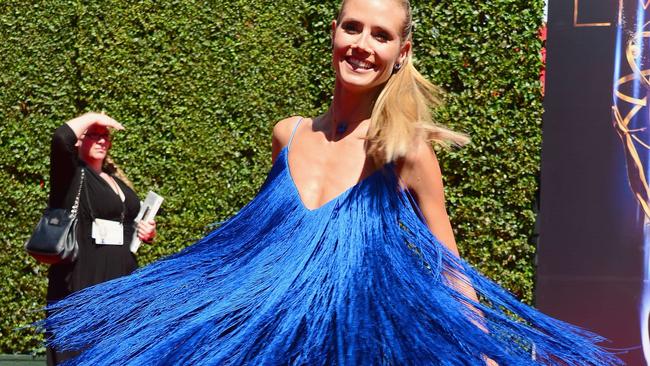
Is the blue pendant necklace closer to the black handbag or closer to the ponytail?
the ponytail

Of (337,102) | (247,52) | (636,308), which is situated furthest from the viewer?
(247,52)

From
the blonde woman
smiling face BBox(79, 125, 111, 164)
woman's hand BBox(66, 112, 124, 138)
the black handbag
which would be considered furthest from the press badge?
the blonde woman

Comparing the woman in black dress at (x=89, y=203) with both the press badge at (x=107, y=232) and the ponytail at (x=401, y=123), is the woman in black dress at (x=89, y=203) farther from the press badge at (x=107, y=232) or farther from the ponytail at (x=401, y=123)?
the ponytail at (x=401, y=123)

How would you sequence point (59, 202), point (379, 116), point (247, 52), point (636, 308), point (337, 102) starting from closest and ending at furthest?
point (379, 116) < point (337, 102) < point (59, 202) < point (636, 308) < point (247, 52)

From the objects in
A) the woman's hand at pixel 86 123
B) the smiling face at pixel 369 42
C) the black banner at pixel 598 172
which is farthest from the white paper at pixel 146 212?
the smiling face at pixel 369 42

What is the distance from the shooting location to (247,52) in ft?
20.8

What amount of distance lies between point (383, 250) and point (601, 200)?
3.81 metres

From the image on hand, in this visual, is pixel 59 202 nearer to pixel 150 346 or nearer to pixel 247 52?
pixel 247 52

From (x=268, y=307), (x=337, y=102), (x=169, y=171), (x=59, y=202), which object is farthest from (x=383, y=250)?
(x=169, y=171)

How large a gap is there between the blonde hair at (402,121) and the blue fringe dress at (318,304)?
84mm

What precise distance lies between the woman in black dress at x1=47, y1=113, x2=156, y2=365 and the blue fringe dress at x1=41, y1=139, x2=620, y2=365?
7.56 ft

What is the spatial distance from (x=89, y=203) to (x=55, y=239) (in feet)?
1.02

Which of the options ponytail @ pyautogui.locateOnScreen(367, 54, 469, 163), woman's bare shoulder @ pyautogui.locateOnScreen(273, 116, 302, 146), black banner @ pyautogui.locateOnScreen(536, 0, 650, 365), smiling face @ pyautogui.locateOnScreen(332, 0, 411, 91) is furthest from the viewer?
black banner @ pyautogui.locateOnScreen(536, 0, 650, 365)

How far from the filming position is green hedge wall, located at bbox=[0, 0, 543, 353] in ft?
20.2
